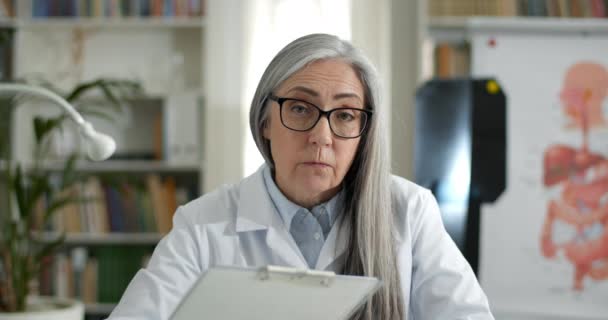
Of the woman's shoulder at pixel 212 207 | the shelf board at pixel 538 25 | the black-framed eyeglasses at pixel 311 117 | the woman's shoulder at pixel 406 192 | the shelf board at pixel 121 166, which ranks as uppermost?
the shelf board at pixel 538 25

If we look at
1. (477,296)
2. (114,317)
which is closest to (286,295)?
(114,317)

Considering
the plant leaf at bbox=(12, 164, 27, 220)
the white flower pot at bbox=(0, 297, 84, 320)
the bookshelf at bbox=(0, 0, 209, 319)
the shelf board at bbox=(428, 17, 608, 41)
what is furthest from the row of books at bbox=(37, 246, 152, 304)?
the shelf board at bbox=(428, 17, 608, 41)

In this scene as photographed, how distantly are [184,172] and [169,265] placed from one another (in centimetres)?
282

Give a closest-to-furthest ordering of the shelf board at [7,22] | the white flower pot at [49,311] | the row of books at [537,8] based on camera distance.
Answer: the white flower pot at [49,311]
the row of books at [537,8]
the shelf board at [7,22]

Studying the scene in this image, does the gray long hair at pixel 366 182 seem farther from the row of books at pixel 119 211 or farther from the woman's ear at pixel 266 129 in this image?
the row of books at pixel 119 211

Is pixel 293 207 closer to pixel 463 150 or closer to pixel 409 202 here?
pixel 409 202

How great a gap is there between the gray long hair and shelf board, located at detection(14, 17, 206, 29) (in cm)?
248

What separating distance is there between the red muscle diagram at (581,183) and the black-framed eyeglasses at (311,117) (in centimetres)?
213

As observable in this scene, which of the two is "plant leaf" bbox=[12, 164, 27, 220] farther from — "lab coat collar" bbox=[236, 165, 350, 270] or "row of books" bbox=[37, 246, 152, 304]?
"lab coat collar" bbox=[236, 165, 350, 270]

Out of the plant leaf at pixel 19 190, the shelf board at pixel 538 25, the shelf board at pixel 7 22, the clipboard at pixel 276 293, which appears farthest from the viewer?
the shelf board at pixel 7 22

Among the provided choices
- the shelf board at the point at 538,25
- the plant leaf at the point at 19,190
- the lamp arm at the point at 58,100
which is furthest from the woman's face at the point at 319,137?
the shelf board at the point at 538,25

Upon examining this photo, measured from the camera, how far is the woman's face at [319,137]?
139 centimetres

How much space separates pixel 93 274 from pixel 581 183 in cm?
245

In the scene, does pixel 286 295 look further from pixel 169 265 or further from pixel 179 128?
pixel 179 128
